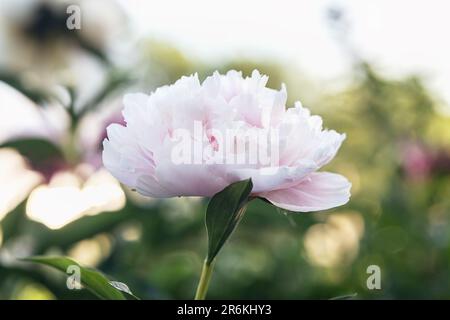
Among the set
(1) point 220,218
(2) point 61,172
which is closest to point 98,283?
(1) point 220,218

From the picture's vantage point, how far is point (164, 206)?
1306 mm

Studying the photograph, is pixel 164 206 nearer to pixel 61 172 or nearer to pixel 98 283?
pixel 61 172

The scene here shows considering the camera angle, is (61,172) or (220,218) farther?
(61,172)

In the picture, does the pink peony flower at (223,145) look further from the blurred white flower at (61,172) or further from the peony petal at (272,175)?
the blurred white flower at (61,172)

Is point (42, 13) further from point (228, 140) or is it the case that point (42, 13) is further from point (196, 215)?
point (228, 140)

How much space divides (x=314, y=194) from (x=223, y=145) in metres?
0.08

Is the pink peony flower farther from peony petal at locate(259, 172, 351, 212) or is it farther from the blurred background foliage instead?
the blurred background foliage

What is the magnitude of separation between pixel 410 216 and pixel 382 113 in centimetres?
26

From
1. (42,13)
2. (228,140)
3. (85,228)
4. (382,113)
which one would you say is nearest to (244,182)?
(228,140)

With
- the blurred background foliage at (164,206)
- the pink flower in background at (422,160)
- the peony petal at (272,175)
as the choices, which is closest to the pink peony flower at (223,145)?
the peony petal at (272,175)

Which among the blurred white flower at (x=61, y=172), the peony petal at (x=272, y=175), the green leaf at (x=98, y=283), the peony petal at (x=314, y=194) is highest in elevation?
the blurred white flower at (x=61, y=172)

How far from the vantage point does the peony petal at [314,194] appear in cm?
52

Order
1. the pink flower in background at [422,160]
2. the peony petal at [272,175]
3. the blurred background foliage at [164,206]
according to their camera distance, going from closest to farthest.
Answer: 1. the peony petal at [272,175]
2. the blurred background foliage at [164,206]
3. the pink flower in background at [422,160]

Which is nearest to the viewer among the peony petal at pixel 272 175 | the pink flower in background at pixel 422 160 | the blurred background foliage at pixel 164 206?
the peony petal at pixel 272 175
